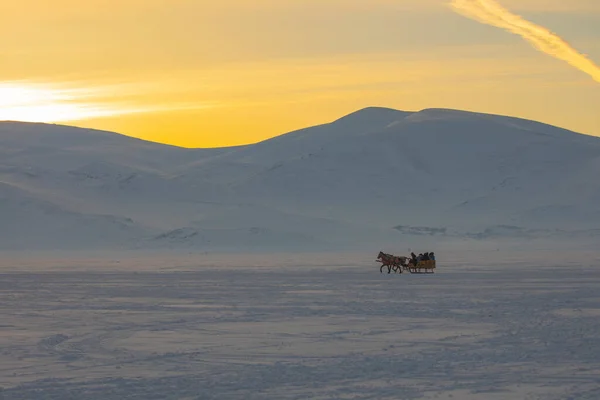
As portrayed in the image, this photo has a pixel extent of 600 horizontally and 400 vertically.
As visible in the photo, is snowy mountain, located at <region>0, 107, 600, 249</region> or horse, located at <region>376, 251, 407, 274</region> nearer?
horse, located at <region>376, 251, 407, 274</region>

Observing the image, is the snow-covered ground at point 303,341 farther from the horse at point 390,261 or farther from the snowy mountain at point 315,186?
the snowy mountain at point 315,186

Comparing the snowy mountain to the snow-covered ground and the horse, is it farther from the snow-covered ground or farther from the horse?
the snow-covered ground

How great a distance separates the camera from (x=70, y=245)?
89.4 metres

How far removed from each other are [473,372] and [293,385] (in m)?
2.57

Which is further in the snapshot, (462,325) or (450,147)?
(450,147)

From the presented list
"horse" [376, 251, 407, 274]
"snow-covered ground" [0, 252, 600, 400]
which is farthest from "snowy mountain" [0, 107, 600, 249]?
"snow-covered ground" [0, 252, 600, 400]

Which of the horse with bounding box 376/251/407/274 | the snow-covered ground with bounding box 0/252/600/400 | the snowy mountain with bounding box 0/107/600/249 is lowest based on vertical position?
the snow-covered ground with bounding box 0/252/600/400

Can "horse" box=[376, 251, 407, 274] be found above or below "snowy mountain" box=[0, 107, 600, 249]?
below

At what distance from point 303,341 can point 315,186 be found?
4165 inches

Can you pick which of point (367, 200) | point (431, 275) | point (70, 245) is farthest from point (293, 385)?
point (367, 200)

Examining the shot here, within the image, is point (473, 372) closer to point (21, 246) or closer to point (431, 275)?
point (431, 275)

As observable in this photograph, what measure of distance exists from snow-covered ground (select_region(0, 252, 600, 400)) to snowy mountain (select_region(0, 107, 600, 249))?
2214 inches

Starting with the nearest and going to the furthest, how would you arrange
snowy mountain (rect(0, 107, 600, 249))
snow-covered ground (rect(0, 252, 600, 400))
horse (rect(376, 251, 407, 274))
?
snow-covered ground (rect(0, 252, 600, 400)), horse (rect(376, 251, 407, 274)), snowy mountain (rect(0, 107, 600, 249))

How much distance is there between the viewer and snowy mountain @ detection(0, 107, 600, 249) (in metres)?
95.7
